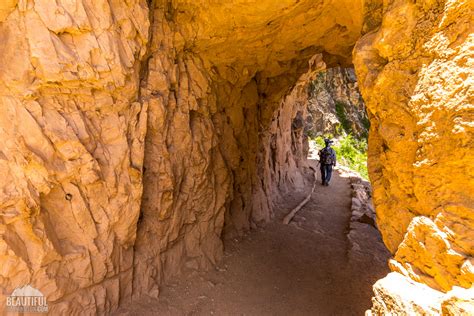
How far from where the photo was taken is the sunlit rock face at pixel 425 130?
86.1 inches

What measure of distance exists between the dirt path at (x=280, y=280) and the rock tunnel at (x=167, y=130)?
0.43 m

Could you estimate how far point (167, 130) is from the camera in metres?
4.68

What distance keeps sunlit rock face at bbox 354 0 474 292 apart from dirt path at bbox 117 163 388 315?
8.33 feet

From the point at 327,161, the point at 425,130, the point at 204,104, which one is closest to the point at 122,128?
the point at 204,104

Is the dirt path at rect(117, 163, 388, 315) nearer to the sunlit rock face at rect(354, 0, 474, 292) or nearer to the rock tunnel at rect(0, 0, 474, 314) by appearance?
the rock tunnel at rect(0, 0, 474, 314)

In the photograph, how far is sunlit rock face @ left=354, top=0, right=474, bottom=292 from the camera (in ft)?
7.18

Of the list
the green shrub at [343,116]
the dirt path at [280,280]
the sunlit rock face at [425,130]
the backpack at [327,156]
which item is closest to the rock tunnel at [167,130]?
the sunlit rock face at [425,130]

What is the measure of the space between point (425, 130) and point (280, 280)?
13.4 ft

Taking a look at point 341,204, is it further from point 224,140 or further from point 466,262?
point 466,262

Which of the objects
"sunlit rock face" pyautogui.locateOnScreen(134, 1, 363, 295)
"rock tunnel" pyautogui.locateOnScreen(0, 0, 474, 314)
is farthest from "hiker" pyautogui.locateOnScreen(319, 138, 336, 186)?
"rock tunnel" pyautogui.locateOnScreen(0, 0, 474, 314)

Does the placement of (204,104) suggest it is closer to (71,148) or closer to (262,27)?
(262,27)

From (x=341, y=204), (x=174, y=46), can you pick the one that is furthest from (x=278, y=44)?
(x=341, y=204)

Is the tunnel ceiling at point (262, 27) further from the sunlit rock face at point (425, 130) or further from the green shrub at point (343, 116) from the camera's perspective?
the green shrub at point (343, 116)

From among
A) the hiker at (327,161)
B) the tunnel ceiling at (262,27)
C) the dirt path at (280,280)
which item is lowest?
the dirt path at (280,280)
